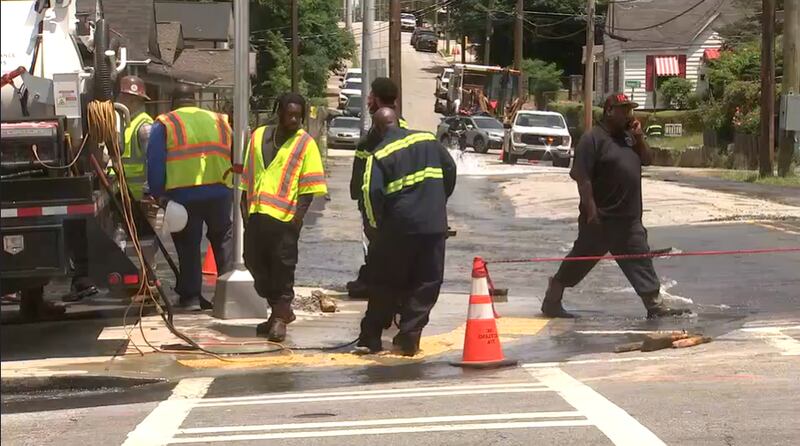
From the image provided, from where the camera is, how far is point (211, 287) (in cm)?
1261

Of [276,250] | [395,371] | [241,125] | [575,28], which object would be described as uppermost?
[575,28]

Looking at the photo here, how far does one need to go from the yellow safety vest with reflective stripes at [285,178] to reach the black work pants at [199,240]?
1.20 m

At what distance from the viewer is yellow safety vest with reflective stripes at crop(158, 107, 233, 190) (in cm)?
1038

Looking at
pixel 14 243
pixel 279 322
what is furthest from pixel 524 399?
pixel 14 243

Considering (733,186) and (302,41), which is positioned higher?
(302,41)

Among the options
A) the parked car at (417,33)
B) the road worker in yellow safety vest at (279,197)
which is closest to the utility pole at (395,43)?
the road worker in yellow safety vest at (279,197)

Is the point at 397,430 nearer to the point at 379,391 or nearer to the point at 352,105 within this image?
the point at 379,391

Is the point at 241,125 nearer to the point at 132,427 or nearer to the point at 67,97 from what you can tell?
the point at 67,97

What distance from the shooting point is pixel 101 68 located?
31.6 ft

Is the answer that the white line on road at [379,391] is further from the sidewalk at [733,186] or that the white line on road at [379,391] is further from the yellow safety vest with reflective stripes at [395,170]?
the sidewalk at [733,186]

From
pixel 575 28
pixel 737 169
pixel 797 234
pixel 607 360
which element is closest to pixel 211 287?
pixel 607 360

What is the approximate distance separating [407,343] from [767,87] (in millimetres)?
26214

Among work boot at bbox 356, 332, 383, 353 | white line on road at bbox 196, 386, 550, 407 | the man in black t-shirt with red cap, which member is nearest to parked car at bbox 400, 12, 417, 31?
the man in black t-shirt with red cap

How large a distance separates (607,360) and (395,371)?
5.02ft
